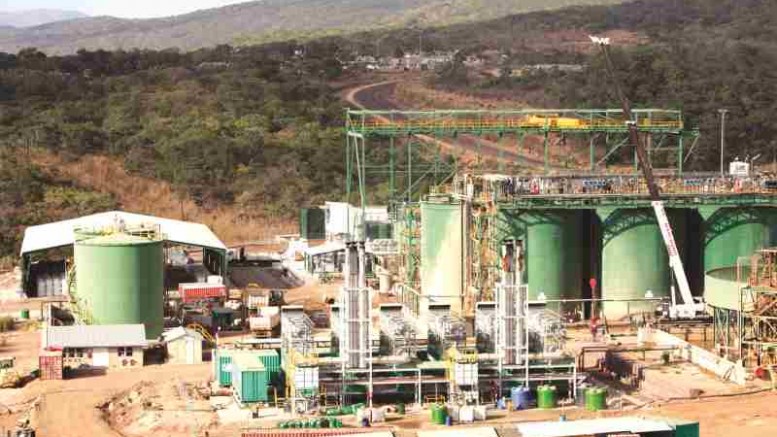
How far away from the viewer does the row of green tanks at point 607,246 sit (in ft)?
177

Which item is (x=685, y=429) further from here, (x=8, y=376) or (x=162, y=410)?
(x=8, y=376)

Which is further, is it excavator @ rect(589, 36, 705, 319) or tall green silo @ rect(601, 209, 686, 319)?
tall green silo @ rect(601, 209, 686, 319)

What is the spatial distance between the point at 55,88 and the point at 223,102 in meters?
14.1

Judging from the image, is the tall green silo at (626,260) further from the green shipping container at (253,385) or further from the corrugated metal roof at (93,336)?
the green shipping container at (253,385)

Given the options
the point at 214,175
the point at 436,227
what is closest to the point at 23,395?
the point at 436,227

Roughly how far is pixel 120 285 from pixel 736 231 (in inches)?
836

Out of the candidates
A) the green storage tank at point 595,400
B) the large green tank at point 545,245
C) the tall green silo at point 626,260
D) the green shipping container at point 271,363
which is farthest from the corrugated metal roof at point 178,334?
the green storage tank at point 595,400

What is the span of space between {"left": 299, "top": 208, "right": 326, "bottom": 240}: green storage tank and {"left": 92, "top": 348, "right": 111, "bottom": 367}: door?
3053 cm

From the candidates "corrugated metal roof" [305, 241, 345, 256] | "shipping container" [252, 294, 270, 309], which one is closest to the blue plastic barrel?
"shipping container" [252, 294, 270, 309]

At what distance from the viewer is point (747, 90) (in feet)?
396

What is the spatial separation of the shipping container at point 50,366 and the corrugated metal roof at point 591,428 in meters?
17.6

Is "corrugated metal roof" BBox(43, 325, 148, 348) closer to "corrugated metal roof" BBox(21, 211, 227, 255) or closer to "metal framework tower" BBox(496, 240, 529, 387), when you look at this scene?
"corrugated metal roof" BBox(21, 211, 227, 255)

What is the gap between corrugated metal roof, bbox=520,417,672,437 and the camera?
33828 millimetres

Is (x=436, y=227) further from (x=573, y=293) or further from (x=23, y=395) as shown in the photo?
(x=23, y=395)
